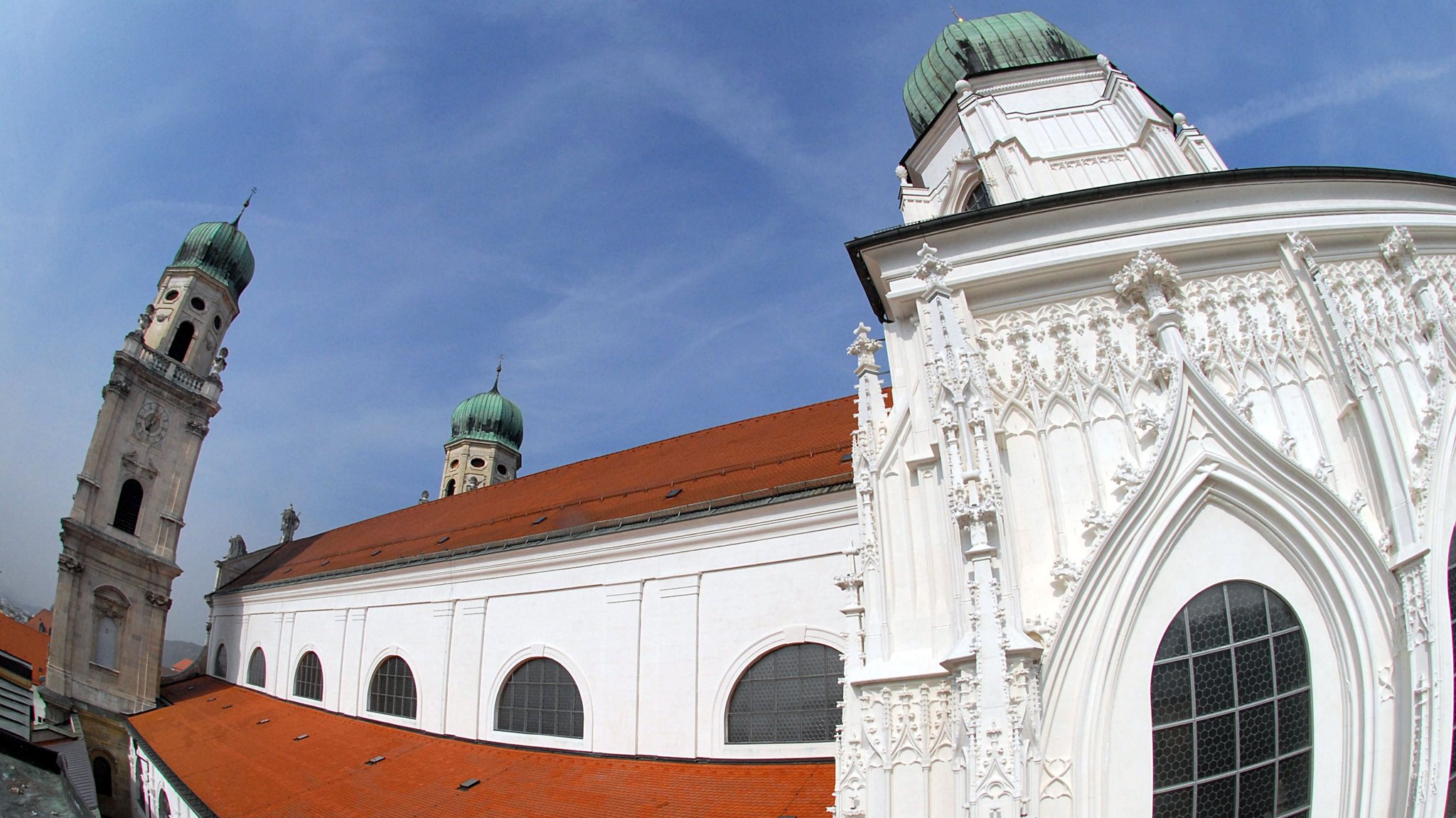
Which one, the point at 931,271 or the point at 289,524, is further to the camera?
the point at 289,524

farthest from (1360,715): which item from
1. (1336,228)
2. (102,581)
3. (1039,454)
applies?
(102,581)

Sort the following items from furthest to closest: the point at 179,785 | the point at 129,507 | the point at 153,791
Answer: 1. the point at 129,507
2. the point at 153,791
3. the point at 179,785

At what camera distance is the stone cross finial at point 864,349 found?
776cm

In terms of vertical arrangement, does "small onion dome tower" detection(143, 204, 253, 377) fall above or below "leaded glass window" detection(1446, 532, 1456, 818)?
above

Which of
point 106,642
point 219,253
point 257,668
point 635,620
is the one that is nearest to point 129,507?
point 106,642

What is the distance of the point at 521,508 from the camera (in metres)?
17.3

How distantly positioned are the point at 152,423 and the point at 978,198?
29003 millimetres

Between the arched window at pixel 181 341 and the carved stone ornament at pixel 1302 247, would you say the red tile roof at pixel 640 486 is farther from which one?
the arched window at pixel 181 341

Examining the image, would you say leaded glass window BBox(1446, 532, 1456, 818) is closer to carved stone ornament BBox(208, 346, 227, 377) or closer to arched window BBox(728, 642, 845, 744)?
arched window BBox(728, 642, 845, 744)

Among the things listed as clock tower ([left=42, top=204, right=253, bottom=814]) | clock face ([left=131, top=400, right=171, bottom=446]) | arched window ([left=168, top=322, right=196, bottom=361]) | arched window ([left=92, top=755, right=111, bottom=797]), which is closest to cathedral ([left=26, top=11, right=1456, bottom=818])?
arched window ([left=92, top=755, right=111, bottom=797])

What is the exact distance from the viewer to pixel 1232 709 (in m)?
5.48

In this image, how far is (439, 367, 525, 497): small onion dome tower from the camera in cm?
3716

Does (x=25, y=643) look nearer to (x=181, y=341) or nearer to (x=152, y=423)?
(x=152, y=423)

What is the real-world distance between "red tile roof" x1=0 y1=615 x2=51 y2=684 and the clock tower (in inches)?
68.1
